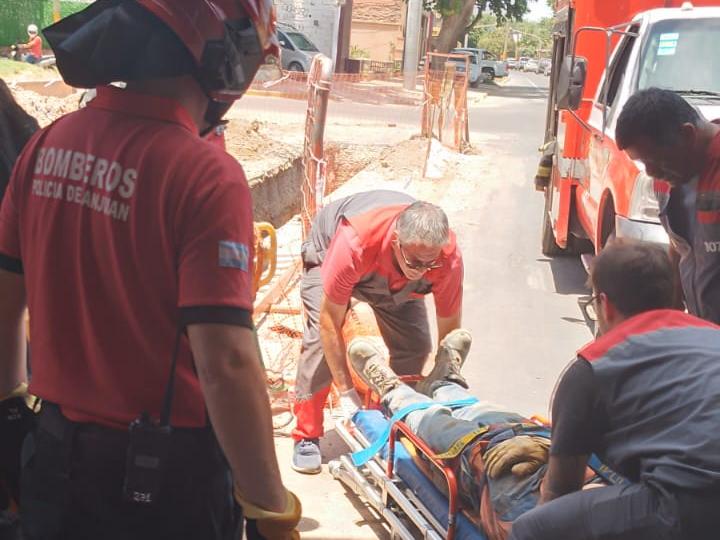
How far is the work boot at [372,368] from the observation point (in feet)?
14.8

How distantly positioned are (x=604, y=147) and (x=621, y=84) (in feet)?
1.56

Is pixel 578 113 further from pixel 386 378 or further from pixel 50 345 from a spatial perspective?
pixel 50 345

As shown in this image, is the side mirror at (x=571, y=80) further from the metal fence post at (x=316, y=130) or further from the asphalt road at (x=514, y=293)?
the asphalt road at (x=514, y=293)

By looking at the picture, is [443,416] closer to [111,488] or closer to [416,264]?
[416,264]

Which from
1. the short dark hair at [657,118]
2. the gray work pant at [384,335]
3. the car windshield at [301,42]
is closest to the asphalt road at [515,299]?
the gray work pant at [384,335]

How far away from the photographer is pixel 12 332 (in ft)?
7.14

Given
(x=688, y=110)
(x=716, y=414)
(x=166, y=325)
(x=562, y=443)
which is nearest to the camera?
(x=166, y=325)

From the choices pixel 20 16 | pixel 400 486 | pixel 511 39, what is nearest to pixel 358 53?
pixel 20 16

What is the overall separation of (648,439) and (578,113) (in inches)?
246

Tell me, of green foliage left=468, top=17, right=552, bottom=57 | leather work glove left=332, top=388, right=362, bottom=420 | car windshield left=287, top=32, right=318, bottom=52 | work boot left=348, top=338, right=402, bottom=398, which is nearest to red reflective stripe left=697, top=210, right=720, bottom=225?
work boot left=348, top=338, right=402, bottom=398

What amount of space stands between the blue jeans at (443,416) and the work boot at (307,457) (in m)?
0.62

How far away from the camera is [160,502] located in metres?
1.90

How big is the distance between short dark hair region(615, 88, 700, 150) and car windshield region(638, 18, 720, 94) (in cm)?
279

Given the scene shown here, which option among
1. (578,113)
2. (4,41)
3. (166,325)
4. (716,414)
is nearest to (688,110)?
(716,414)
